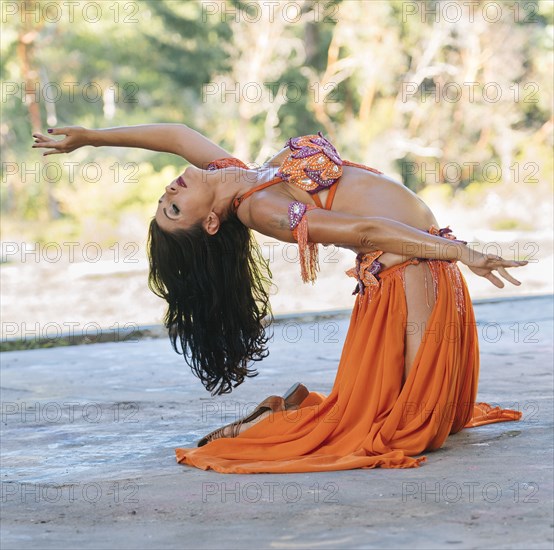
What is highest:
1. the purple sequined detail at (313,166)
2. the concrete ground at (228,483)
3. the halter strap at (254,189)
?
the purple sequined detail at (313,166)

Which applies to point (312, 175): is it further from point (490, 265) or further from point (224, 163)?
point (490, 265)

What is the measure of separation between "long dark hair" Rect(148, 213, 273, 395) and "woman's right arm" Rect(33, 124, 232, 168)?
0.46 m

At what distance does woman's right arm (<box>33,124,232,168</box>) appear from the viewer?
14.9 ft

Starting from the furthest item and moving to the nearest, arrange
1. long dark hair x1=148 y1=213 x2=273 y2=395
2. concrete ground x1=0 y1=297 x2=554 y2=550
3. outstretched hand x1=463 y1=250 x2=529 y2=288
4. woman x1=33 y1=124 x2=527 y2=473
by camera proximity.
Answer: long dark hair x1=148 y1=213 x2=273 y2=395
woman x1=33 y1=124 x2=527 y2=473
outstretched hand x1=463 y1=250 x2=529 y2=288
concrete ground x1=0 y1=297 x2=554 y2=550

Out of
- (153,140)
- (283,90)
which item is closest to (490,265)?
(153,140)

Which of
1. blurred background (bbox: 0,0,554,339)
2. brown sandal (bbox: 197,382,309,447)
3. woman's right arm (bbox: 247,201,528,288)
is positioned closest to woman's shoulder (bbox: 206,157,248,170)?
woman's right arm (bbox: 247,201,528,288)

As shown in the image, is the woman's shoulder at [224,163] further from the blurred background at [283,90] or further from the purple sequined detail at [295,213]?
the blurred background at [283,90]

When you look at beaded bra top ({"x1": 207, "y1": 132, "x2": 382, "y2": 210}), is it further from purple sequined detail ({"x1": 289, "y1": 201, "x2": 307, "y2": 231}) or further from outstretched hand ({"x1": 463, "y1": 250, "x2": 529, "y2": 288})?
outstretched hand ({"x1": 463, "y1": 250, "x2": 529, "y2": 288})

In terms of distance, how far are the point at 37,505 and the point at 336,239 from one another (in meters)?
1.41

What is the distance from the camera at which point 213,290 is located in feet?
14.1

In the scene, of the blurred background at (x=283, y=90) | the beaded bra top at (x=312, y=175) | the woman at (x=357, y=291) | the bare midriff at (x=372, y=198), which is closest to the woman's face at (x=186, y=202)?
the woman at (x=357, y=291)

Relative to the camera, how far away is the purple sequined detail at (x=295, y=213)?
389 cm

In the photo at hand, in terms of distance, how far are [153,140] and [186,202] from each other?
68 cm

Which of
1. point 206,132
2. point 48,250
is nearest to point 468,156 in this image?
point 206,132
